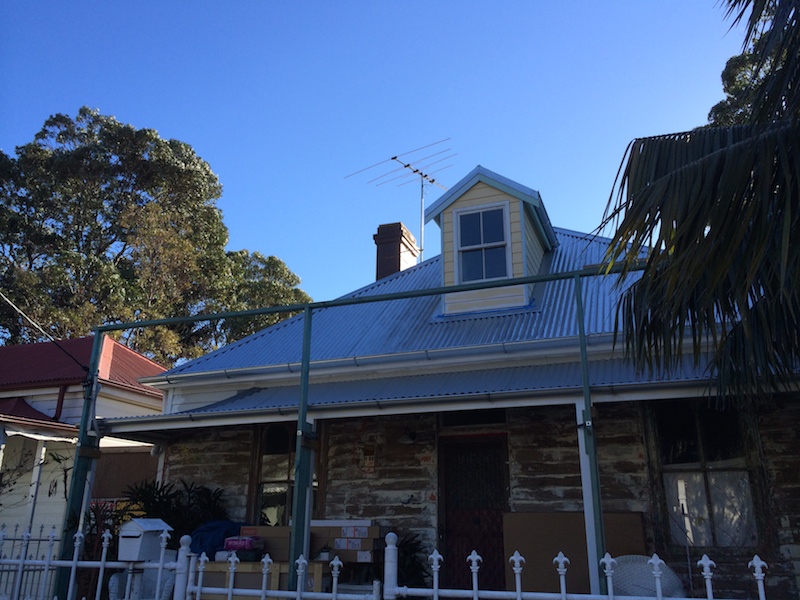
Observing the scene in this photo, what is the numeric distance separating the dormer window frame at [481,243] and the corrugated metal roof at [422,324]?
60 centimetres

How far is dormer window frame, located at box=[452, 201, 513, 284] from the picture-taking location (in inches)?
425

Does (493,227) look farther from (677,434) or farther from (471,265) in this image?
(677,434)

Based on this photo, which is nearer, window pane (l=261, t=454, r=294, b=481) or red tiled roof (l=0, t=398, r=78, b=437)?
window pane (l=261, t=454, r=294, b=481)

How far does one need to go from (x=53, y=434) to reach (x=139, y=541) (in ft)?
23.2

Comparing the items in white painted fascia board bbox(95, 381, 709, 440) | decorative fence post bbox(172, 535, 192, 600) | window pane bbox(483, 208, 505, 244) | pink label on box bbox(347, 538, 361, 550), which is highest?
window pane bbox(483, 208, 505, 244)

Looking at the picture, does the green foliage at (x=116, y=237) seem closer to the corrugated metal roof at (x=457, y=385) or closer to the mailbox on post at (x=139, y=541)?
the corrugated metal roof at (x=457, y=385)

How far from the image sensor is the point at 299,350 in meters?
10.9

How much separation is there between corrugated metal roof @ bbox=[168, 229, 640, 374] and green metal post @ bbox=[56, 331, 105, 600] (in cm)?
266

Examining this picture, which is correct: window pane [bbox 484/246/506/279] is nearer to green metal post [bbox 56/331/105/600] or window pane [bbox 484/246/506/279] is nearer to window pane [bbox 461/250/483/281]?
window pane [bbox 461/250/483/281]

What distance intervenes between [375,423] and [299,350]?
1.88 meters

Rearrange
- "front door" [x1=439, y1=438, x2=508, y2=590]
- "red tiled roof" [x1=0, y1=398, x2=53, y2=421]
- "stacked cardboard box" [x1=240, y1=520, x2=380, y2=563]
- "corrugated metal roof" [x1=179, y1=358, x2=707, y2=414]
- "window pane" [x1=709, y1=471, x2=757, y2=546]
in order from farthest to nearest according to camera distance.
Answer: "red tiled roof" [x1=0, y1=398, x2=53, y2=421] → "front door" [x1=439, y1=438, x2=508, y2=590] → "stacked cardboard box" [x1=240, y1=520, x2=380, y2=563] → "window pane" [x1=709, y1=471, x2=757, y2=546] → "corrugated metal roof" [x1=179, y1=358, x2=707, y2=414]

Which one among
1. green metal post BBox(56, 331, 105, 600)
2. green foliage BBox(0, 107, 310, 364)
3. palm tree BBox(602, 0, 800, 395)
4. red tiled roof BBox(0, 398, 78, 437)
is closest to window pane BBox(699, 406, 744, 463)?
palm tree BBox(602, 0, 800, 395)

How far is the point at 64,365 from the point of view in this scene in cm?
1468

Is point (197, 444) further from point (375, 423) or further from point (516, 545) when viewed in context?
point (516, 545)
